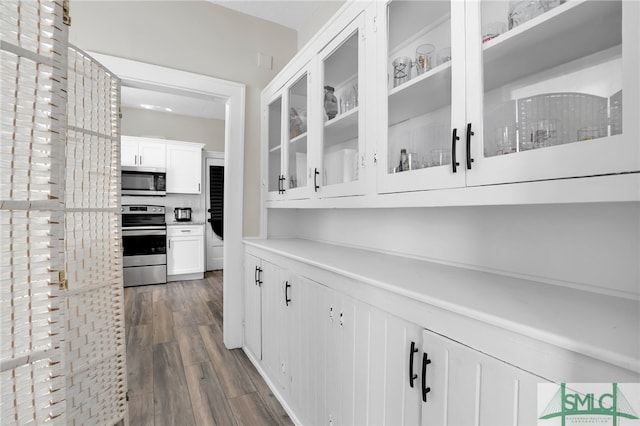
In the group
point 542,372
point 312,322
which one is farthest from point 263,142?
point 542,372

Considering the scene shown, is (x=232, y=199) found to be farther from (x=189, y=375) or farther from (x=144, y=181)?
(x=144, y=181)

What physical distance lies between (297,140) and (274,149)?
426 millimetres

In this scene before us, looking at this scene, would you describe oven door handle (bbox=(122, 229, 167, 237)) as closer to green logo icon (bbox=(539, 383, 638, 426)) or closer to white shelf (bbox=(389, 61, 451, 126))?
white shelf (bbox=(389, 61, 451, 126))

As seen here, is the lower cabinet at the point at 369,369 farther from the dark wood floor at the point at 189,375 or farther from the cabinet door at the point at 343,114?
the cabinet door at the point at 343,114

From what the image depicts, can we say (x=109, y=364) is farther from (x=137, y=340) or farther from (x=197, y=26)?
(x=197, y=26)

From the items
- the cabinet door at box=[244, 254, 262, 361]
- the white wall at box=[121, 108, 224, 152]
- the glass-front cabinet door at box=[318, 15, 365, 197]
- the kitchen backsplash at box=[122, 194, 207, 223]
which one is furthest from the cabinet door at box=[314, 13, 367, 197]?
the white wall at box=[121, 108, 224, 152]

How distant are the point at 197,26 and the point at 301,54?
116 cm

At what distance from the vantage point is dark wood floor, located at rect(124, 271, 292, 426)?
1712mm

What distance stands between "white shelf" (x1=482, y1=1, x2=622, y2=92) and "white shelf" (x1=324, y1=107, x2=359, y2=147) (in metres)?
0.68

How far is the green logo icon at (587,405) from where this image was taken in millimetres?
508

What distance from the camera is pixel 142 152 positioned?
463cm

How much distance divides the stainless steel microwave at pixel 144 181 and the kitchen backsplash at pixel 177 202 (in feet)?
0.65

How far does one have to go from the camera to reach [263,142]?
8.55 ft

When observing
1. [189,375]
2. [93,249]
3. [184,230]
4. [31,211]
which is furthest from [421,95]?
[184,230]
